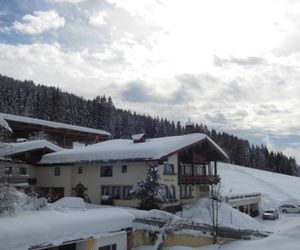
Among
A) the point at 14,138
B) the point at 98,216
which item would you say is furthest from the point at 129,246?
the point at 14,138

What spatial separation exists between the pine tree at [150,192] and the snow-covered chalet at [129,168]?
4.78 feet

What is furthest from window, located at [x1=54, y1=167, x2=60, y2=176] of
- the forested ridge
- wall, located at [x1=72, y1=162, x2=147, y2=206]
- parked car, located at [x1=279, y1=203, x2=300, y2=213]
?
the forested ridge

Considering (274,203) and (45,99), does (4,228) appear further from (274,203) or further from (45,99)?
(45,99)

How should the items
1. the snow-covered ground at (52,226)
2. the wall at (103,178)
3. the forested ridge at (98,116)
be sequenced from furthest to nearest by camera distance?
the forested ridge at (98,116)
the wall at (103,178)
the snow-covered ground at (52,226)

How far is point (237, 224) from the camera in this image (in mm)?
38625

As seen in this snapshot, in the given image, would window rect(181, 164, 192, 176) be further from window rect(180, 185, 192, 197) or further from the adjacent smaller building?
the adjacent smaller building

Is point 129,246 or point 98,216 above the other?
point 98,216

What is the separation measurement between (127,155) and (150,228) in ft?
38.4

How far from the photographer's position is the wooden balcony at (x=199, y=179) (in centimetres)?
3876

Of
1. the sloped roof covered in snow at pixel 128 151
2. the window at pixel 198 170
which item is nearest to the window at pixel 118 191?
the sloped roof covered in snow at pixel 128 151

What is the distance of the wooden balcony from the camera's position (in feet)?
127

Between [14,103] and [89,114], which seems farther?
[89,114]

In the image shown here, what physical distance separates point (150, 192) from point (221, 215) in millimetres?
8559

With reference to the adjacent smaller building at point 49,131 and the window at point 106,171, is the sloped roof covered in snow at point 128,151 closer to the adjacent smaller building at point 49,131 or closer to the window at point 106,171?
the window at point 106,171
